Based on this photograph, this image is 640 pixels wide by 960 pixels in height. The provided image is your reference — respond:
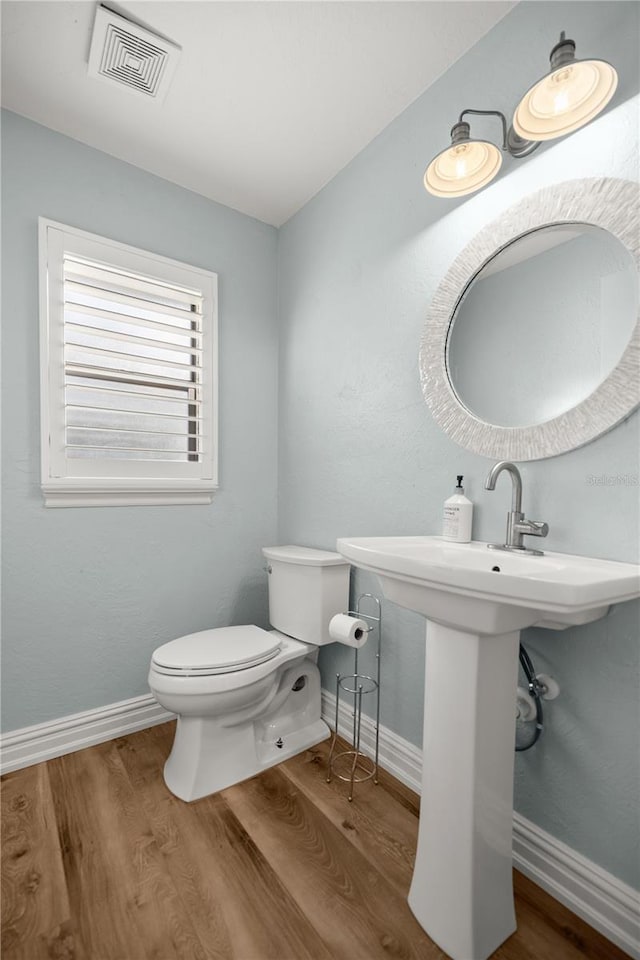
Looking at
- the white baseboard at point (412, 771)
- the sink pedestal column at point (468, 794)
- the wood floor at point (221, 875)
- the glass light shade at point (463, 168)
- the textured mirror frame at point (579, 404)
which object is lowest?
the wood floor at point (221, 875)

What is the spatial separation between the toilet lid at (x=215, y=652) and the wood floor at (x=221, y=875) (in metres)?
0.43


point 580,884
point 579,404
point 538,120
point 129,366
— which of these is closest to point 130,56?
point 129,366

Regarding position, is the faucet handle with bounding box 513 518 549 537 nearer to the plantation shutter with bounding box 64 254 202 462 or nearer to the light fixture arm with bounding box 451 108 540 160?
the light fixture arm with bounding box 451 108 540 160

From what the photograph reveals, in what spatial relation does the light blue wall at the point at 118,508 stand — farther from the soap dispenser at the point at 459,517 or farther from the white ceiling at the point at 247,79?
the soap dispenser at the point at 459,517

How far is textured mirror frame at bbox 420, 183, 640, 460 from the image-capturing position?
3.32 ft

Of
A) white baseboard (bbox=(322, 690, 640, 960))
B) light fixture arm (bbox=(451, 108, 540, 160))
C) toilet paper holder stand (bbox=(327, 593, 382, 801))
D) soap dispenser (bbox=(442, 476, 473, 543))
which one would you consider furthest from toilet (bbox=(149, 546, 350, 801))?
light fixture arm (bbox=(451, 108, 540, 160))

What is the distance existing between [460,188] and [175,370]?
133 centimetres

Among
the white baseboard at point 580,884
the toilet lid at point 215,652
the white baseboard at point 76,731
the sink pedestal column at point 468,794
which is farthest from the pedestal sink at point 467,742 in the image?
the white baseboard at point 76,731

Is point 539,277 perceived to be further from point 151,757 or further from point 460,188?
point 151,757

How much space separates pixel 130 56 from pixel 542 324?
1.53 metres

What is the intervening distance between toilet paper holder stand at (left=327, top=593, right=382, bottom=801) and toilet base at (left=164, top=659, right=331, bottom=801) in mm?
135

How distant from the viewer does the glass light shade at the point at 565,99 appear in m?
0.97

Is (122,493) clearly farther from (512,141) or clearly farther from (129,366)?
(512,141)

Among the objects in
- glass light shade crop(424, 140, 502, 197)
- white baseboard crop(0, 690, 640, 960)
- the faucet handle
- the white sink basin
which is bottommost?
white baseboard crop(0, 690, 640, 960)
